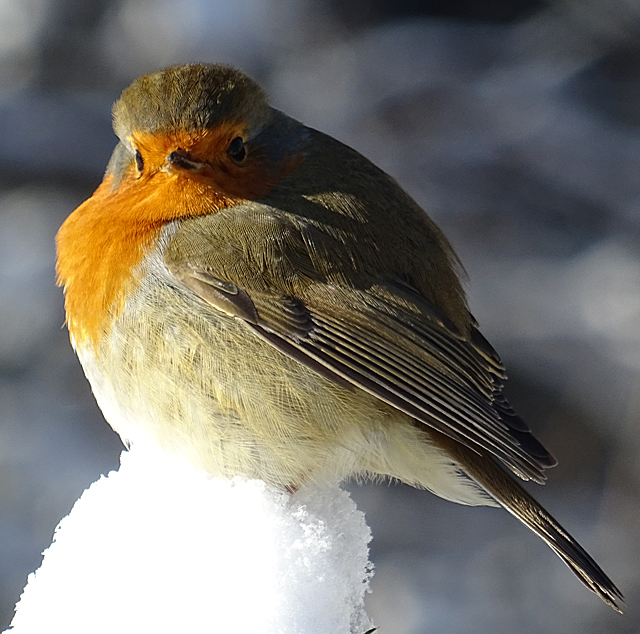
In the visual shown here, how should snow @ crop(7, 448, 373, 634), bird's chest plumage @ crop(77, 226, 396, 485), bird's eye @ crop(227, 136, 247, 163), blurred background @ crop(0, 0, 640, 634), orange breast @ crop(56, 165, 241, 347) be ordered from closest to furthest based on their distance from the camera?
snow @ crop(7, 448, 373, 634) < bird's chest plumage @ crop(77, 226, 396, 485) < orange breast @ crop(56, 165, 241, 347) < bird's eye @ crop(227, 136, 247, 163) < blurred background @ crop(0, 0, 640, 634)

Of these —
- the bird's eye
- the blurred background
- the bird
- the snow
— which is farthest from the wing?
the blurred background

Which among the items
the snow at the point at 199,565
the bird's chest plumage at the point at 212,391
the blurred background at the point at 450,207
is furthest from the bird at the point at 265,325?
the blurred background at the point at 450,207

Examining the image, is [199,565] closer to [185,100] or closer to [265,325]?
[265,325]

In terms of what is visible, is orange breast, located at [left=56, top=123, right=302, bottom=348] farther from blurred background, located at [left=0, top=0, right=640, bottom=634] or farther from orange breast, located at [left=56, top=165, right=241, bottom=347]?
blurred background, located at [left=0, top=0, right=640, bottom=634]

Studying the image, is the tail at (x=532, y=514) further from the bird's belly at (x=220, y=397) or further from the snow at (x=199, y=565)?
the snow at (x=199, y=565)

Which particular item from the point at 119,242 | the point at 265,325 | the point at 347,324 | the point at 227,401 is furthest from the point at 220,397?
the point at 119,242

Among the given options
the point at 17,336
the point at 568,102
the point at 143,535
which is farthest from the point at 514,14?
the point at 143,535
